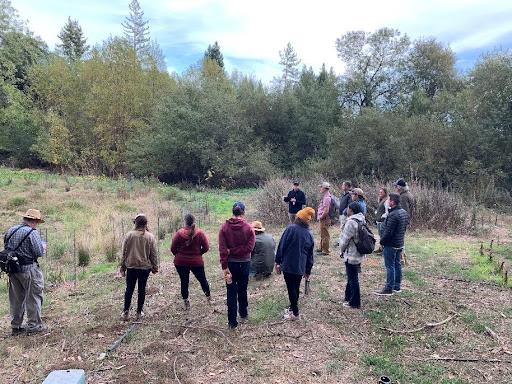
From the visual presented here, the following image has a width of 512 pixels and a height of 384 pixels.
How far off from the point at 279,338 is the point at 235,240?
4.51ft

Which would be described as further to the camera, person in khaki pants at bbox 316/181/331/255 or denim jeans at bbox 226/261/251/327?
person in khaki pants at bbox 316/181/331/255

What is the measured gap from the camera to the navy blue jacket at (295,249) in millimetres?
5730

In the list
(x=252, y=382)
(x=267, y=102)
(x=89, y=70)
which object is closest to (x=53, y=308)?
(x=252, y=382)

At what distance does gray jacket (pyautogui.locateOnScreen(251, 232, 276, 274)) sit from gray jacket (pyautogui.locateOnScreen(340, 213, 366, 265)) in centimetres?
181

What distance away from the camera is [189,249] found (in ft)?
20.7

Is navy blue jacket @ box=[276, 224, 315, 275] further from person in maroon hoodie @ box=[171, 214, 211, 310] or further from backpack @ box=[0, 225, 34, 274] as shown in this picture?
backpack @ box=[0, 225, 34, 274]

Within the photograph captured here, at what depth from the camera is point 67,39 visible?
47.5 metres

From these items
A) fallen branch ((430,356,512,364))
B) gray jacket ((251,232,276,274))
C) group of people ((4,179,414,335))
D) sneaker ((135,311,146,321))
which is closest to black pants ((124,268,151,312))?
group of people ((4,179,414,335))

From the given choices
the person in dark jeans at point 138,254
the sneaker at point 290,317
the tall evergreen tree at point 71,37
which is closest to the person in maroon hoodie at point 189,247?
the person in dark jeans at point 138,254

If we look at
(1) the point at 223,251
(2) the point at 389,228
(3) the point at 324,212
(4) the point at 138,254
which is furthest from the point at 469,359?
(3) the point at 324,212

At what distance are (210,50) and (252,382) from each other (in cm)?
4298

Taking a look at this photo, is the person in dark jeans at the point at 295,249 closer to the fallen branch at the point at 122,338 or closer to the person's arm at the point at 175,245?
the person's arm at the point at 175,245

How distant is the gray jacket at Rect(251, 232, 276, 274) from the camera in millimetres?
7652

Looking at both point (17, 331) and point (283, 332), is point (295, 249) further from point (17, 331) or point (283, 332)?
point (17, 331)
